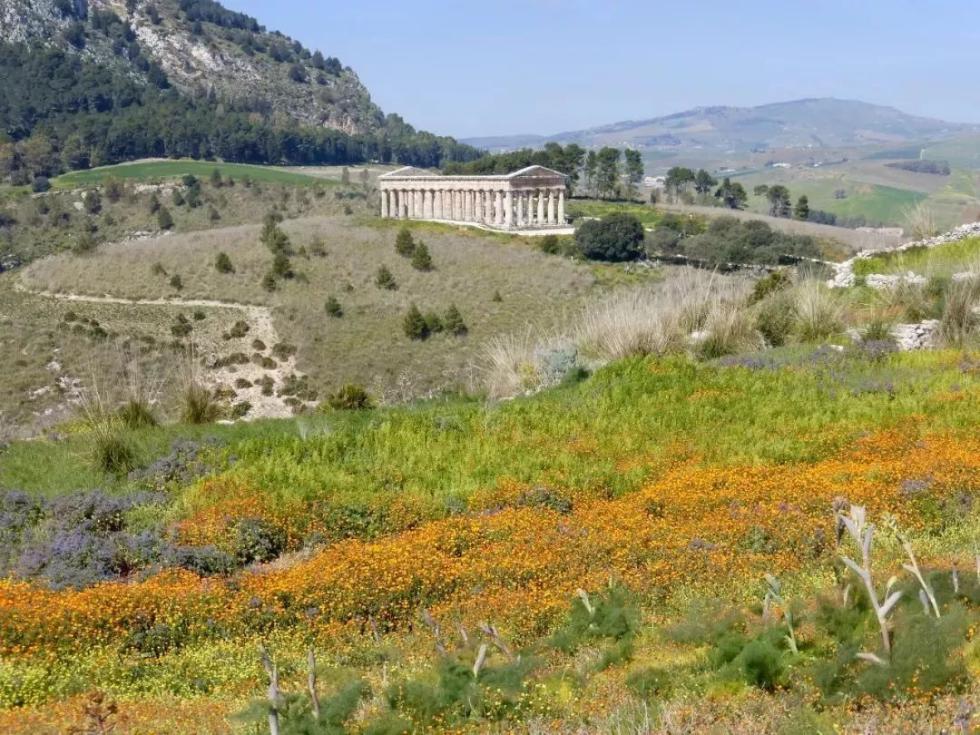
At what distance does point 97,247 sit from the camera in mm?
55688

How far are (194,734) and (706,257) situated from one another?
4993 cm

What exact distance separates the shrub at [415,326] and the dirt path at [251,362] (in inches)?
200

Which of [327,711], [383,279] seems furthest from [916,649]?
[383,279]

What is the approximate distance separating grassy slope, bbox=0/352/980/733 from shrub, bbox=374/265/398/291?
35.9 m

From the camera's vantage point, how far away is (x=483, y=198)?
74.7 metres

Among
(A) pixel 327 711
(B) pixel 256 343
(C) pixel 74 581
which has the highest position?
(A) pixel 327 711

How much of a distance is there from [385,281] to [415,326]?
8211mm

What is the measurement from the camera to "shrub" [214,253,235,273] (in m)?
48.9

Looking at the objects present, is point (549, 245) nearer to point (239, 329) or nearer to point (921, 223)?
point (239, 329)

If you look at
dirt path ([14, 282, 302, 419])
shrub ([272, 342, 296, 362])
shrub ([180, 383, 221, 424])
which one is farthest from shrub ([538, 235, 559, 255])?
shrub ([180, 383, 221, 424])

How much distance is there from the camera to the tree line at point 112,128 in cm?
9806

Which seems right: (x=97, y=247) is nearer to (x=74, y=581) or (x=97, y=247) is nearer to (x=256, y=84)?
(x=74, y=581)

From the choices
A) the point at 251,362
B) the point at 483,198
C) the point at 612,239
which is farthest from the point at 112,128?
the point at 251,362

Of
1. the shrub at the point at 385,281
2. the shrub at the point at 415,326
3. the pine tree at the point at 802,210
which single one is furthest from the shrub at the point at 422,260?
the pine tree at the point at 802,210
